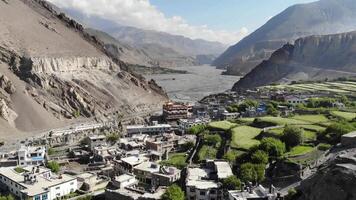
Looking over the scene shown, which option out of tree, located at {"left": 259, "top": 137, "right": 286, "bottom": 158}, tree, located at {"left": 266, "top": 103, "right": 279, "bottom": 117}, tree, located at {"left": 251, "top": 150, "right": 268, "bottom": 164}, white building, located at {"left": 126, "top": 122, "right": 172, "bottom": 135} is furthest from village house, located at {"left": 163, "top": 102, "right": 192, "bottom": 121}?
tree, located at {"left": 251, "top": 150, "right": 268, "bottom": 164}

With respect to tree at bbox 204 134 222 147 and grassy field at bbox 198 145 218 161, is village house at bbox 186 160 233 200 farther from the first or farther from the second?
tree at bbox 204 134 222 147

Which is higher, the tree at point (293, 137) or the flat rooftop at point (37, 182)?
the tree at point (293, 137)

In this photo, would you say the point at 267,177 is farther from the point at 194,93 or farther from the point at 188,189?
the point at 194,93

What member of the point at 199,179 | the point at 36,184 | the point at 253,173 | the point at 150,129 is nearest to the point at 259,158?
the point at 253,173

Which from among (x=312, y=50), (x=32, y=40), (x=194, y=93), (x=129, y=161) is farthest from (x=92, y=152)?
(x=312, y=50)

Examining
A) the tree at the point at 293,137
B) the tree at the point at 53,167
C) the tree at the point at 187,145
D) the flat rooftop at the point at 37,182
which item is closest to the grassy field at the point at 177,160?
the tree at the point at 187,145

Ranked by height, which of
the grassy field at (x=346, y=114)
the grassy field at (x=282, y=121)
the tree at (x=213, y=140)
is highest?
the grassy field at (x=346, y=114)

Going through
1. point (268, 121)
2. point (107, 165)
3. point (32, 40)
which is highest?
point (32, 40)

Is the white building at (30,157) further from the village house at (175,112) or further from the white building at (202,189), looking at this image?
the village house at (175,112)
